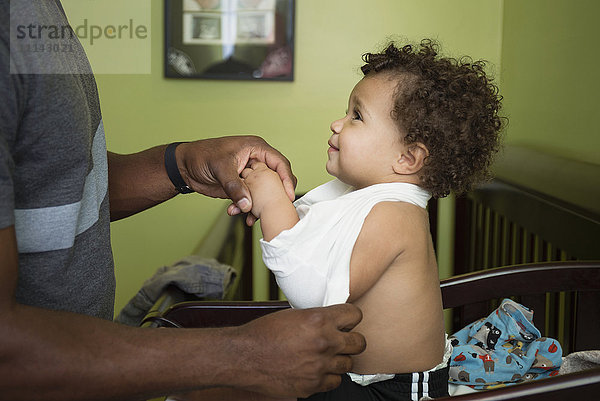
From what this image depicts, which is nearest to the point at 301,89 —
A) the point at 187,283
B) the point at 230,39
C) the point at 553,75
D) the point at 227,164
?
the point at 230,39

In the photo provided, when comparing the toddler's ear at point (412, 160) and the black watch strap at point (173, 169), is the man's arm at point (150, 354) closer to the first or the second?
the toddler's ear at point (412, 160)

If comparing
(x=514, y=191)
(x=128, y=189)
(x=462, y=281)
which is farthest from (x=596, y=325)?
(x=128, y=189)

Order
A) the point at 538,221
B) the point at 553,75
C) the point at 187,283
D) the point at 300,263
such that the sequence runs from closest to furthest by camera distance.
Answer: the point at 300,263 → the point at 187,283 → the point at 538,221 → the point at 553,75

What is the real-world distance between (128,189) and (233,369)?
691mm

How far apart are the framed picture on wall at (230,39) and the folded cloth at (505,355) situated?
1.95m

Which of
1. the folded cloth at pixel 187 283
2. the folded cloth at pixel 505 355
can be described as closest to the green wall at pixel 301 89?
the folded cloth at pixel 187 283

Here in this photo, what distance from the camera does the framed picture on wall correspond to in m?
3.00

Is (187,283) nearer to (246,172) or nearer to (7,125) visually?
(246,172)

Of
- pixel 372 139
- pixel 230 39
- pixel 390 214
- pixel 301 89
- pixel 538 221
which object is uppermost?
pixel 230 39

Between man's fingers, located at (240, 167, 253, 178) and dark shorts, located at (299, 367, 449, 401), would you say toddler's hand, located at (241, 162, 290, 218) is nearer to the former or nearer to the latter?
man's fingers, located at (240, 167, 253, 178)

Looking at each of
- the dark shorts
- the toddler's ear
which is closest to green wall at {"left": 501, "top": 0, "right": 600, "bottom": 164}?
the toddler's ear

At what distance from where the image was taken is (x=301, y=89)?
309cm

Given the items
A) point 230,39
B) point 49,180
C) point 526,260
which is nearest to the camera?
point 49,180

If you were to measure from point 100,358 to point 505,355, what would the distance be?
2.76 ft
